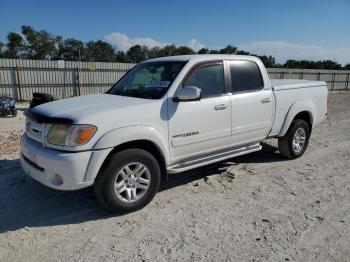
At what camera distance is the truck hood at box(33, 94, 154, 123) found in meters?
3.65

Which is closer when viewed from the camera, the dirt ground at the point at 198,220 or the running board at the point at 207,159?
the dirt ground at the point at 198,220

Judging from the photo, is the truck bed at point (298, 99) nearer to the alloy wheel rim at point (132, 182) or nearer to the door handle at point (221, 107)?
the door handle at point (221, 107)

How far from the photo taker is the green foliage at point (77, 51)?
2200 inches

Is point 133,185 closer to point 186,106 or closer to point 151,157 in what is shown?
point 151,157

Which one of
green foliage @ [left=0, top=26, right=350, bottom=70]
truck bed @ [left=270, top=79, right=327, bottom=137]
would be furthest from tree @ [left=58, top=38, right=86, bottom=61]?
truck bed @ [left=270, top=79, right=327, bottom=137]

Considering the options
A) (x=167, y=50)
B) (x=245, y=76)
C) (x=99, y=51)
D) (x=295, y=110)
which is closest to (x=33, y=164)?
(x=245, y=76)

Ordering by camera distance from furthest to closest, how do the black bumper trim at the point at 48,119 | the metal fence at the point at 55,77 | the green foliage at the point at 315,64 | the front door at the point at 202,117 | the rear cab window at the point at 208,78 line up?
1. the green foliage at the point at 315,64
2. the metal fence at the point at 55,77
3. the rear cab window at the point at 208,78
4. the front door at the point at 202,117
5. the black bumper trim at the point at 48,119

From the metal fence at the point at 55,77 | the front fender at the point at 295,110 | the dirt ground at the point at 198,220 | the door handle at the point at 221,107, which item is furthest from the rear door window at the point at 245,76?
the metal fence at the point at 55,77

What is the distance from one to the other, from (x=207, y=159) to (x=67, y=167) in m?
2.04

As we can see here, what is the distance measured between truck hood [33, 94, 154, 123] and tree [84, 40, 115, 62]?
55.8m

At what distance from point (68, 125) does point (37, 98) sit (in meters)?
7.61

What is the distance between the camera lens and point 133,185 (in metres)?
3.98

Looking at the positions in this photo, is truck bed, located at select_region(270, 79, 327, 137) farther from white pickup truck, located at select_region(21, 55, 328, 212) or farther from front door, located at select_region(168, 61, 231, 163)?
front door, located at select_region(168, 61, 231, 163)

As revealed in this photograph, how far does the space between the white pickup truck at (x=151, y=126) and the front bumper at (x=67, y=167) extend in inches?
0.4
